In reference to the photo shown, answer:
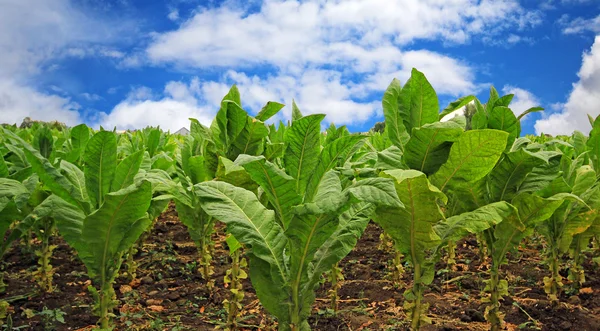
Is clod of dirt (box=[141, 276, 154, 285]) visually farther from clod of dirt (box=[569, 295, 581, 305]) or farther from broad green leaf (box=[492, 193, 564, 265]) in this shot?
clod of dirt (box=[569, 295, 581, 305])

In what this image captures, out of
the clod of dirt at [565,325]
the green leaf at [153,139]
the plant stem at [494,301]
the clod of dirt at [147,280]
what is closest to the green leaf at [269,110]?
the plant stem at [494,301]

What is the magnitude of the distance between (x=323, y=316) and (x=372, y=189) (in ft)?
6.74

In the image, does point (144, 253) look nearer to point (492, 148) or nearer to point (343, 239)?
point (343, 239)

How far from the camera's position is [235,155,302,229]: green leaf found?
2205 mm

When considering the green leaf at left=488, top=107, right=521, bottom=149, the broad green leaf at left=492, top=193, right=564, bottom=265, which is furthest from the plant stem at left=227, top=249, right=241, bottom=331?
the green leaf at left=488, top=107, right=521, bottom=149

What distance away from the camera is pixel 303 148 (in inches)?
98.9

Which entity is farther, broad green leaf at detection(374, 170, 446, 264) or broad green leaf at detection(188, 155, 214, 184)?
broad green leaf at detection(188, 155, 214, 184)

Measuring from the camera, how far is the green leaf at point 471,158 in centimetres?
246

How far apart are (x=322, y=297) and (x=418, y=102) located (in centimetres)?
224

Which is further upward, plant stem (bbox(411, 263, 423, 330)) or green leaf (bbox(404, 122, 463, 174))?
green leaf (bbox(404, 122, 463, 174))

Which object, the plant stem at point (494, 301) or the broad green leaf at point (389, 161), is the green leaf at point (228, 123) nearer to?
the broad green leaf at point (389, 161)

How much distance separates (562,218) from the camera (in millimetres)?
3658

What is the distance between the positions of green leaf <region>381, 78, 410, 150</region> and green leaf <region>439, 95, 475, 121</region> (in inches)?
13.8

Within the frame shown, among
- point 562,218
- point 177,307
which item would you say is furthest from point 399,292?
point 177,307
